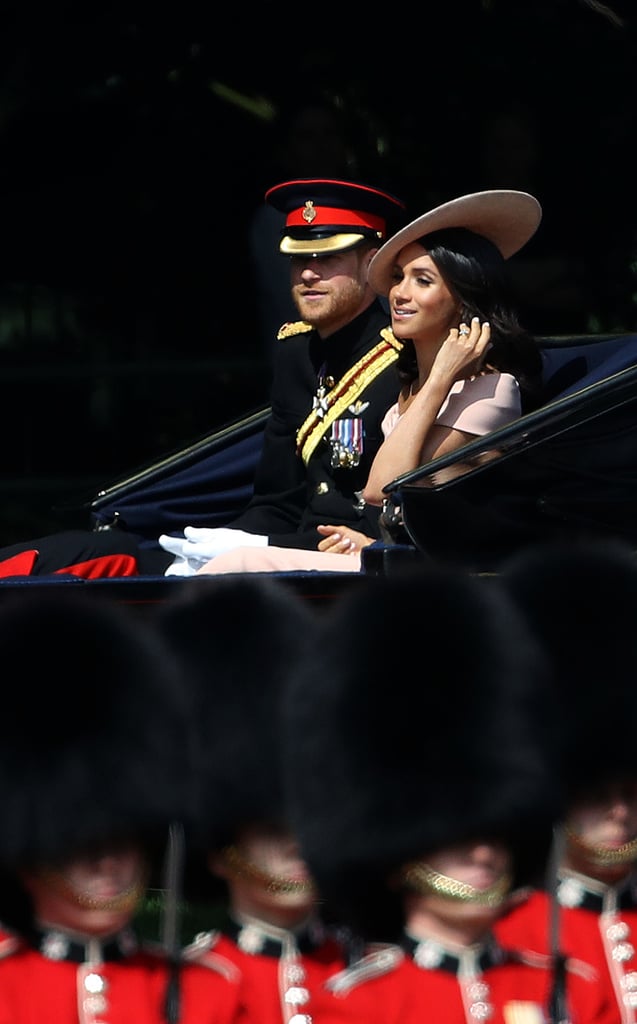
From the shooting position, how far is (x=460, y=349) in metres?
5.41

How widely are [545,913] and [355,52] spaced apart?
537 cm

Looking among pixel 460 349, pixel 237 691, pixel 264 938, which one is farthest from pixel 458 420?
pixel 264 938

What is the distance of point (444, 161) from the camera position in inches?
339

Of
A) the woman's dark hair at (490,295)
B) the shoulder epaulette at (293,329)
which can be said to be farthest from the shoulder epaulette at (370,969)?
the shoulder epaulette at (293,329)

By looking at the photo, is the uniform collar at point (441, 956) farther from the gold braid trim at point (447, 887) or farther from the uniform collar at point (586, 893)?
the uniform collar at point (586, 893)

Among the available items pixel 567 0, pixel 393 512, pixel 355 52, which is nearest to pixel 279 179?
pixel 355 52

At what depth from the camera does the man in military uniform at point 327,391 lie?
5785 millimetres

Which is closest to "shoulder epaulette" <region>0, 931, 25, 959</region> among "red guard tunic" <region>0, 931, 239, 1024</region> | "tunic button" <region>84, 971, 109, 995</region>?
"red guard tunic" <region>0, 931, 239, 1024</region>

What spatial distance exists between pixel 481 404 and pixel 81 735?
2.18 meters

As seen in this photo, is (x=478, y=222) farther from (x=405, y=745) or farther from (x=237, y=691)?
(x=405, y=745)

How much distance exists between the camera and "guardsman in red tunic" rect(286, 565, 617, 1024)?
11.0ft

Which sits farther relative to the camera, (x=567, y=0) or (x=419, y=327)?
(x=567, y=0)

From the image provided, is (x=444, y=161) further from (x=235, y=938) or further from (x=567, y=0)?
(x=235, y=938)

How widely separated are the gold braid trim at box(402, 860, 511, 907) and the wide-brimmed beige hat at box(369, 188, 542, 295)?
2296 mm
